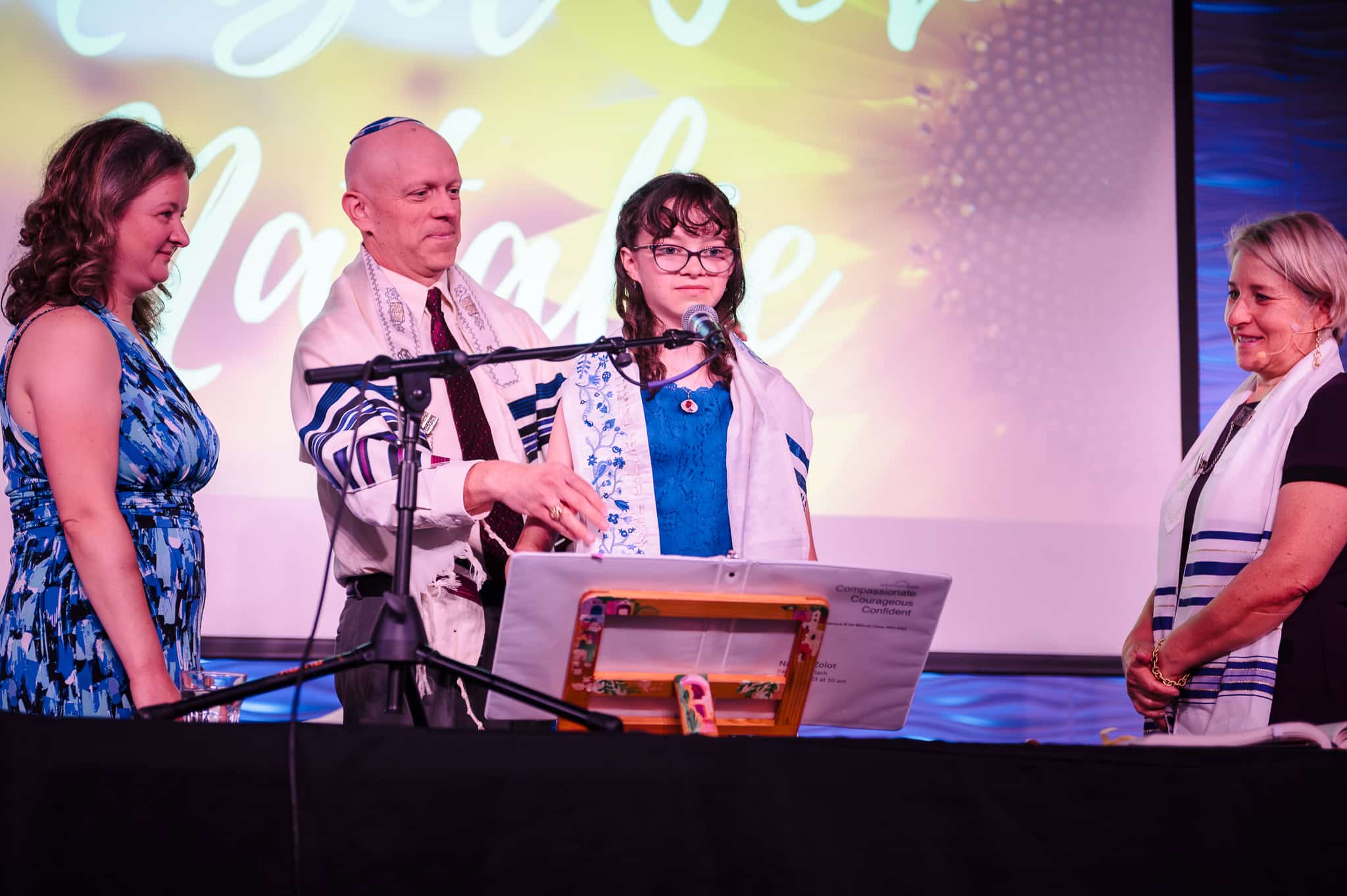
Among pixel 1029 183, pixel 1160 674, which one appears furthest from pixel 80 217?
pixel 1029 183

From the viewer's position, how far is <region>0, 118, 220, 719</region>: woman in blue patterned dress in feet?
5.85

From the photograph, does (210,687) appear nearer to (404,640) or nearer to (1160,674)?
(404,640)

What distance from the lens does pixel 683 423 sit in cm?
204

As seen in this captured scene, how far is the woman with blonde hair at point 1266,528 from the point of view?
6.52 feet

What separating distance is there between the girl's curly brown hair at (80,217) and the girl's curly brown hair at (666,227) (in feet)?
2.75

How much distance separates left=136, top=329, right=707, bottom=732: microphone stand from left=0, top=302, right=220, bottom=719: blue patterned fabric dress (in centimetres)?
53

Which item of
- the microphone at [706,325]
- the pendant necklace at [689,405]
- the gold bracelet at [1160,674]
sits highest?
the microphone at [706,325]

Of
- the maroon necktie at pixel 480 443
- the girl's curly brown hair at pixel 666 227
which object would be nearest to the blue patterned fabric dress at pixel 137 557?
the maroon necktie at pixel 480 443

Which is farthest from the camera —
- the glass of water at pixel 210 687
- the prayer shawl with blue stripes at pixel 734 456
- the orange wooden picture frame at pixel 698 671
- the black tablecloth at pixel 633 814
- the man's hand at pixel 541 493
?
the prayer shawl with blue stripes at pixel 734 456

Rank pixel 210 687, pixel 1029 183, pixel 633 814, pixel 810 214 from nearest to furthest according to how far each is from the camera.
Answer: pixel 633 814, pixel 210 687, pixel 810 214, pixel 1029 183

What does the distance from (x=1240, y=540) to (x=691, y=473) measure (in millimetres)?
1017

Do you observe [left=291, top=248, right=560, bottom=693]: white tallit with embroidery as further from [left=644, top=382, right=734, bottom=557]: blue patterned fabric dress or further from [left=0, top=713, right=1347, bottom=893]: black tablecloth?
[left=0, top=713, right=1347, bottom=893]: black tablecloth

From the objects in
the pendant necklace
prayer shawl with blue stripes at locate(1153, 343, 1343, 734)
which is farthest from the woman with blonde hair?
the pendant necklace

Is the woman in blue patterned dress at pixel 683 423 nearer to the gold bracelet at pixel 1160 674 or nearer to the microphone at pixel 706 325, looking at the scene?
the microphone at pixel 706 325
